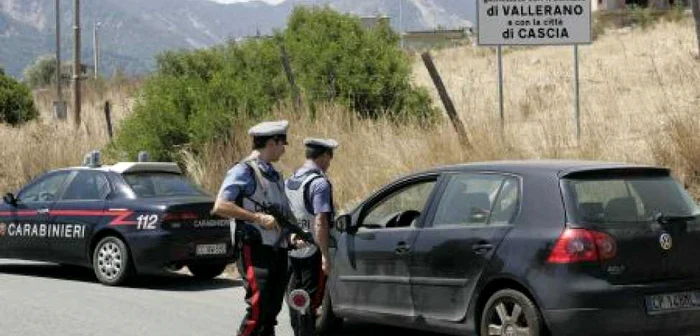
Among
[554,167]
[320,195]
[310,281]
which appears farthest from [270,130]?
[554,167]

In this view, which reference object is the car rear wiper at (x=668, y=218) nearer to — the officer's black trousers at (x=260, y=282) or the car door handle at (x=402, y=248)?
the car door handle at (x=402, y=248)

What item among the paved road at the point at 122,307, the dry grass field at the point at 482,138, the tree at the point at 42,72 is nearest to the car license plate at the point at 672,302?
the paved road at the point at 122,307

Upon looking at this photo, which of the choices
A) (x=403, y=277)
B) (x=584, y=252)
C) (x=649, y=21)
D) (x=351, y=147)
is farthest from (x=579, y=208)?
(x=649, y=21)

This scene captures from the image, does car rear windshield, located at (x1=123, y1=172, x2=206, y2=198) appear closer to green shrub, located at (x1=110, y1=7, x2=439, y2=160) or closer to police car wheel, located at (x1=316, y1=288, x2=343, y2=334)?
police car wheel, located at (x1=316, y1=288, x2=343, y2=334)

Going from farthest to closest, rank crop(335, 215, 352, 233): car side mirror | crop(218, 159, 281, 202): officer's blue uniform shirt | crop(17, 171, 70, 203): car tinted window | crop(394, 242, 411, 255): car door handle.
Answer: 1. crop(17, 171, 70, 203): car tinted window
2. crop(335, 215, 352, 233): car side mirror
3. crop(394, 242, 411, 255): car door handle
4. crop(218, 159, 281, 202): officer's blue uniform shirt

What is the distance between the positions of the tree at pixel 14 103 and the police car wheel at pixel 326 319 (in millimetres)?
24850

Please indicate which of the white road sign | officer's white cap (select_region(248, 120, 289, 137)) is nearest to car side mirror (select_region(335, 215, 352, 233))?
officer's white cap (select_region(248, 120, 289, 137))

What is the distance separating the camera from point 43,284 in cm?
1252

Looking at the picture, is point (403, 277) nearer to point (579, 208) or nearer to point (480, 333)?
point (480, 333)

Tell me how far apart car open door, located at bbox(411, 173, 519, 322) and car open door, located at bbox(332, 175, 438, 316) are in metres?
0.15

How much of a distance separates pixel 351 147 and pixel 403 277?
8321 millimetres

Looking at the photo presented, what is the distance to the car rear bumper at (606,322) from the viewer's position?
702 centimetres

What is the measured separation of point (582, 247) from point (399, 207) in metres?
5.71

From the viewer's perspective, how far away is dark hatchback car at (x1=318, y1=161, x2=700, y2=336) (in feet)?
23.3
